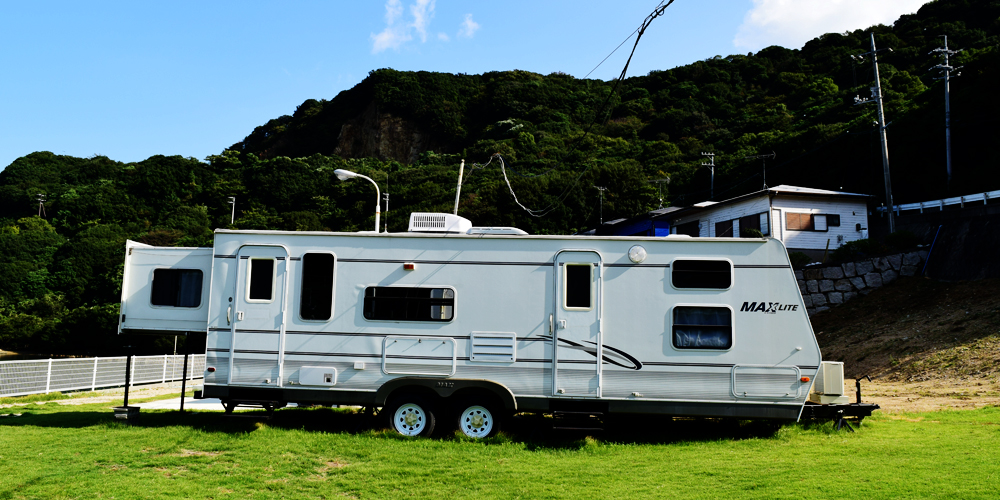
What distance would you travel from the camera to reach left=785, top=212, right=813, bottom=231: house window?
30.7m

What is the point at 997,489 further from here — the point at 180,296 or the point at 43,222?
the point at 43,222

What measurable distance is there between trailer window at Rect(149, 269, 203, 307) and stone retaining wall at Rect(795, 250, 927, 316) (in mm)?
23156

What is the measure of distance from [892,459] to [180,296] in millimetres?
10059

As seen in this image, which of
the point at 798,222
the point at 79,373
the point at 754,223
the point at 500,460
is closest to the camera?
the point at 500,460

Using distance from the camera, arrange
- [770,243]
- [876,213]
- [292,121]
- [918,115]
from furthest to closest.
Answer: [292,121] < [918,115] < [876,213] < [770,243]

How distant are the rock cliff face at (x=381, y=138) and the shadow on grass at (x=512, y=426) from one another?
8890 centimetres

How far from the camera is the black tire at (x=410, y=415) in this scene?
9.80 m

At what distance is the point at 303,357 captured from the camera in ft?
32.5

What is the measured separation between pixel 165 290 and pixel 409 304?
3811 mm

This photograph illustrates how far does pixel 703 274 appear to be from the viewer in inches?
383

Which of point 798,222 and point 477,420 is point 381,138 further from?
point 477,420

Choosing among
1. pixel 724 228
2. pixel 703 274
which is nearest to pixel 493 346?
pixel 703 274

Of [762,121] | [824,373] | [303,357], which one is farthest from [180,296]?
[762,121]

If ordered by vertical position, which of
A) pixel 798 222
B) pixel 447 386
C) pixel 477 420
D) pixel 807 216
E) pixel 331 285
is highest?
pixel 807 216
